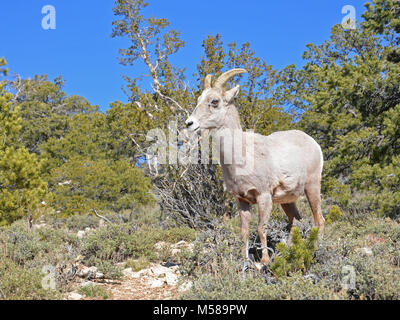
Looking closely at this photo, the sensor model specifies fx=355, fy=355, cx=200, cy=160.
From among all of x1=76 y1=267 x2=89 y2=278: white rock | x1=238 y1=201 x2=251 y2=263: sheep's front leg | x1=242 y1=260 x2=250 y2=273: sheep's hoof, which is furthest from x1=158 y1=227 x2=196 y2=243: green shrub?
x1=242 y1=260 x2=250 y2=273: sheep's hoof

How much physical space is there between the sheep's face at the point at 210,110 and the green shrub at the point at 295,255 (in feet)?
5.84

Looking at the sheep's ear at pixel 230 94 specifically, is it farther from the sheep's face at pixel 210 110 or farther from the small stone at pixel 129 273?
the small stone at pixel 129 273

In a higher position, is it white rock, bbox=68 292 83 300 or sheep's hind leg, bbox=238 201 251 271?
sheep's hind leg, bbox=238 201 251 271

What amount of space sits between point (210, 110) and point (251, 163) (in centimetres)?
92

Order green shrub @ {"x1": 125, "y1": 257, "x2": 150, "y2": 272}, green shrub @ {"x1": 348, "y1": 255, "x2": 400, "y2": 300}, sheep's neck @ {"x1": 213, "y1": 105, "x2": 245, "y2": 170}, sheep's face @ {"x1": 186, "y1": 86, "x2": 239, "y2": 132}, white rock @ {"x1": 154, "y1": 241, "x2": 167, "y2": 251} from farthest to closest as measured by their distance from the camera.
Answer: white rock @ {"x1": 154, "y1": 241, "x2": 167, "y2": 251}, green shrub @ {"x1": 125, "y1": 257, "x2": 150, "y2": 272}, sheep's neck @ {"x1": 213, "y1": 105, "x2": 245, "y2": 170}, sheep's face @ {"x1": 186, "y1": 86, "x2": 239, "y2": 132}, green shrub @ {"x1": 348, "y1": 255, "x2": 400, "y2": 300}

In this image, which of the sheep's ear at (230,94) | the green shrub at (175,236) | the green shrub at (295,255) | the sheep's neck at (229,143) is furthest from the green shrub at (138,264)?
the sheep's ear at (230,94)

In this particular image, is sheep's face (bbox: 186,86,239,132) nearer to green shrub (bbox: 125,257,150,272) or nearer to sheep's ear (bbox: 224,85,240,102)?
sheep's ear (bbox: 224,85,240,102)

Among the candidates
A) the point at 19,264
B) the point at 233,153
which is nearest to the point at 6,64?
the point at 19,264

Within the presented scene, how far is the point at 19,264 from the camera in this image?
565cm

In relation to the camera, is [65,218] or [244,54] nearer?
[244,54]

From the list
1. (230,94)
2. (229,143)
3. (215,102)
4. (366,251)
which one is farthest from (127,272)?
(366,251)

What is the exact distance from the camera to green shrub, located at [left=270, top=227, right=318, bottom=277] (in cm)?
409
